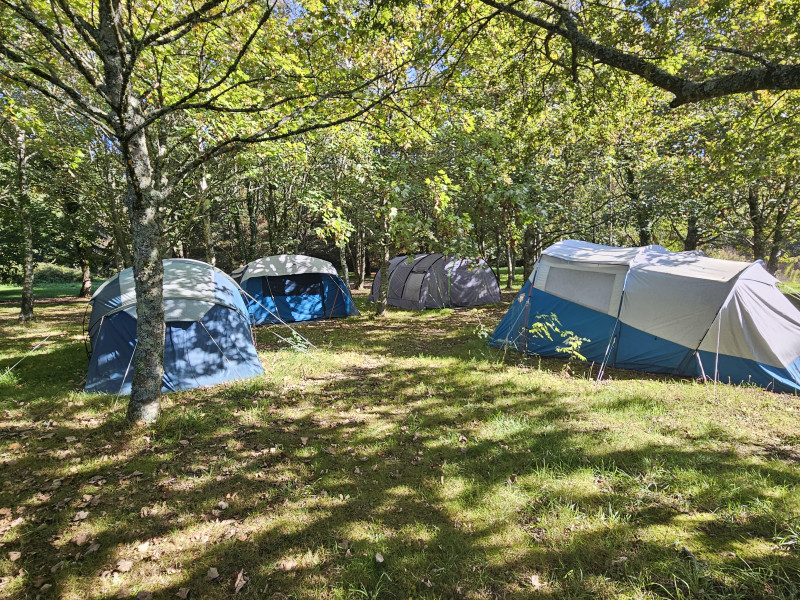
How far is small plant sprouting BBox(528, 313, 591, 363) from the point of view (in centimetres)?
758

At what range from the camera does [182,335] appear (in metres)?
6.33

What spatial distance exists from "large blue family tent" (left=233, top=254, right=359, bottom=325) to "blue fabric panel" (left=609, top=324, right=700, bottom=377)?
9.16 m

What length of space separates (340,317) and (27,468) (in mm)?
10059

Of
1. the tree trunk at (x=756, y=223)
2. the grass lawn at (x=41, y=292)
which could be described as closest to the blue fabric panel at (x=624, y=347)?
the tree trunk at (x=756, y=223)

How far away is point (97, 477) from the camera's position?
383 centimetres

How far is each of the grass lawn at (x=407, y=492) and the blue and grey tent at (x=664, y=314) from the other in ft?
2.69

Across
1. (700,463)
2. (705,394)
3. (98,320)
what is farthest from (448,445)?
(98,320)

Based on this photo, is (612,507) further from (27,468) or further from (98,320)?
(98,320)

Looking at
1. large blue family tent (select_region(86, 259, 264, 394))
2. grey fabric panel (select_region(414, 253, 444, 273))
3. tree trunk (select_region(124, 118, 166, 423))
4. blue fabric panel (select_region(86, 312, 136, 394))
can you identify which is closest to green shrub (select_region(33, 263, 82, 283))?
grey fabric panel (select_region(414, 253, 444, 273))

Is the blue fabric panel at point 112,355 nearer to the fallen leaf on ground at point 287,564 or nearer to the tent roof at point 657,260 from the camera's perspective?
the fallen leaf on ground at point 287,564

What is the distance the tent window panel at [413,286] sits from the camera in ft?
48.9

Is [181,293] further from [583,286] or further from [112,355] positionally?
[583,286]

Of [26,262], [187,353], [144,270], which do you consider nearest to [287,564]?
[144,270]

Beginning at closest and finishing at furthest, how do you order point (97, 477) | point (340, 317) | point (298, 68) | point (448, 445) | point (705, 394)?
point (97, 477), point (448, 445), point (705, 394), point (298, 68), point (340, 317)
